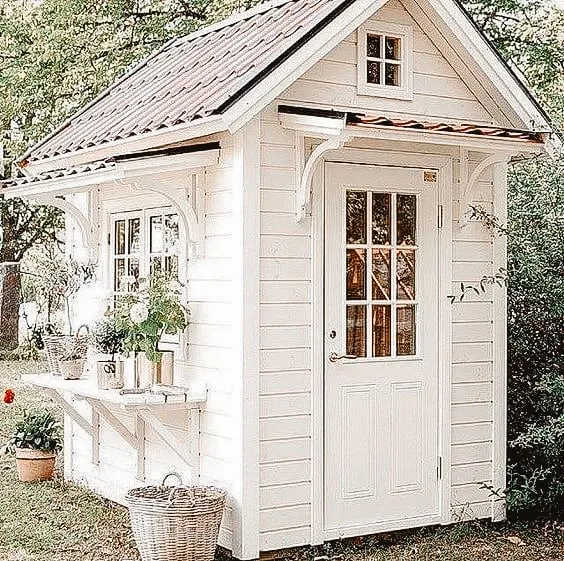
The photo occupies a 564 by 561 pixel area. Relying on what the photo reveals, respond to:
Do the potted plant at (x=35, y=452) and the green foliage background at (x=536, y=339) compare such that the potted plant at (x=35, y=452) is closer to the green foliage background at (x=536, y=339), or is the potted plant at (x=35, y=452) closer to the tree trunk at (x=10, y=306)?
the green foliage background at (x=536, y=339)

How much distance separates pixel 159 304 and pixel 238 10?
7.50 metres

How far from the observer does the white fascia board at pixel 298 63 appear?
249 inches

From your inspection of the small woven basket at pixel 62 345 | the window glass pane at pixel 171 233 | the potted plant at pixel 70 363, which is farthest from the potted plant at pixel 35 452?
the window glass pane at pixel 171 233

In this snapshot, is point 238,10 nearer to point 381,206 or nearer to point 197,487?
point 381,206

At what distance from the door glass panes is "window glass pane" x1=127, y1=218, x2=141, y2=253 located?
64.3 inches

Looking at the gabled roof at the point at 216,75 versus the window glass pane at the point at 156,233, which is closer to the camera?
the gabled roof at the point at 216,75

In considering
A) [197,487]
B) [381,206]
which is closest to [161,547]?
[197,487]

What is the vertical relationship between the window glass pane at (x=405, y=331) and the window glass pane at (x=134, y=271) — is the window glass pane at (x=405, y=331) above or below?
below

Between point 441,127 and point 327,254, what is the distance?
1.03m

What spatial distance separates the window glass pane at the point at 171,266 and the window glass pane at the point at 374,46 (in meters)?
1.81

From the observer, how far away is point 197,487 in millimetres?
6688

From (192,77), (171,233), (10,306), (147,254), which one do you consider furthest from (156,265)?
(10,306)

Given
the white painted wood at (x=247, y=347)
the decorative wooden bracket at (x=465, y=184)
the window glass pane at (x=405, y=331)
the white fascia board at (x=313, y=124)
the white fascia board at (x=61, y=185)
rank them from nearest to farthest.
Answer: the white fascia board at (x=313, y=124)
the white painted wood at (x=247, y=347)
the white fascia board at (x=61, y=185)
the window glass pane at (x=405, y=331)
the decorative wooden bracket at (x=465, y=184)

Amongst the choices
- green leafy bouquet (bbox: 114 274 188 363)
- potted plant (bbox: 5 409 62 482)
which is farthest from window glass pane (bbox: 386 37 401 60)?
potted plant (bbox: 5 409 62 482)
